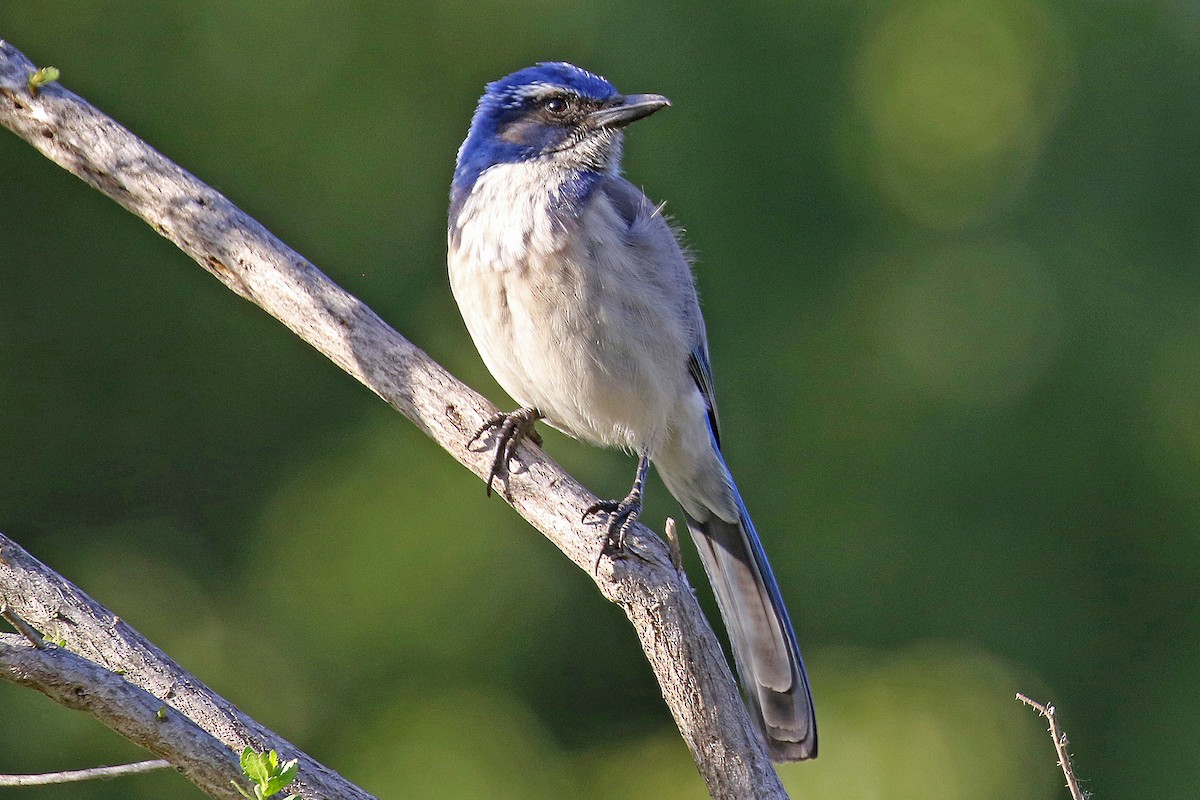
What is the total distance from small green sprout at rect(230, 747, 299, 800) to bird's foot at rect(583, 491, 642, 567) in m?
1.20

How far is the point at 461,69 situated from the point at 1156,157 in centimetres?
422

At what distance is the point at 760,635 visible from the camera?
4.50m

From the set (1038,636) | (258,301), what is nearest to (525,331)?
(258,301)

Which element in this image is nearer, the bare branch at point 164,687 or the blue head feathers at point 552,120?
the bare branch at point 164,687

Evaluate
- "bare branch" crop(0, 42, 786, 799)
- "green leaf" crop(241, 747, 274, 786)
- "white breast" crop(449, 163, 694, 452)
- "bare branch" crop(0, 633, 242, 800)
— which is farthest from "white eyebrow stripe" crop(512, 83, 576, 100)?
"green leaf" crop(241, 747, 274, 786)

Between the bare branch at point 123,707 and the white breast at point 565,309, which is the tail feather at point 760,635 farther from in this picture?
the bare branch at point 123,707

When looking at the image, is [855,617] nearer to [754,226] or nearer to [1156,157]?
[754,226]

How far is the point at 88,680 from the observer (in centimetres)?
265

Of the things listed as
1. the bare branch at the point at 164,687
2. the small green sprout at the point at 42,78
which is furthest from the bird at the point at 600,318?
the small green sprout at the point at 42,78

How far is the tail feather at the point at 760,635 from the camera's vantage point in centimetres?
432

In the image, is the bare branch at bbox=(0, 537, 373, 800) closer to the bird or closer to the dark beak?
the bird

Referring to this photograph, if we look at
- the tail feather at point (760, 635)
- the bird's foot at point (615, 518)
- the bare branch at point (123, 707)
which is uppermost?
the bird's foot at point (615, 518)

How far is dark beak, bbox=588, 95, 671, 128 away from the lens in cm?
457

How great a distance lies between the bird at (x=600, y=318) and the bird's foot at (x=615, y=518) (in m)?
0.08
